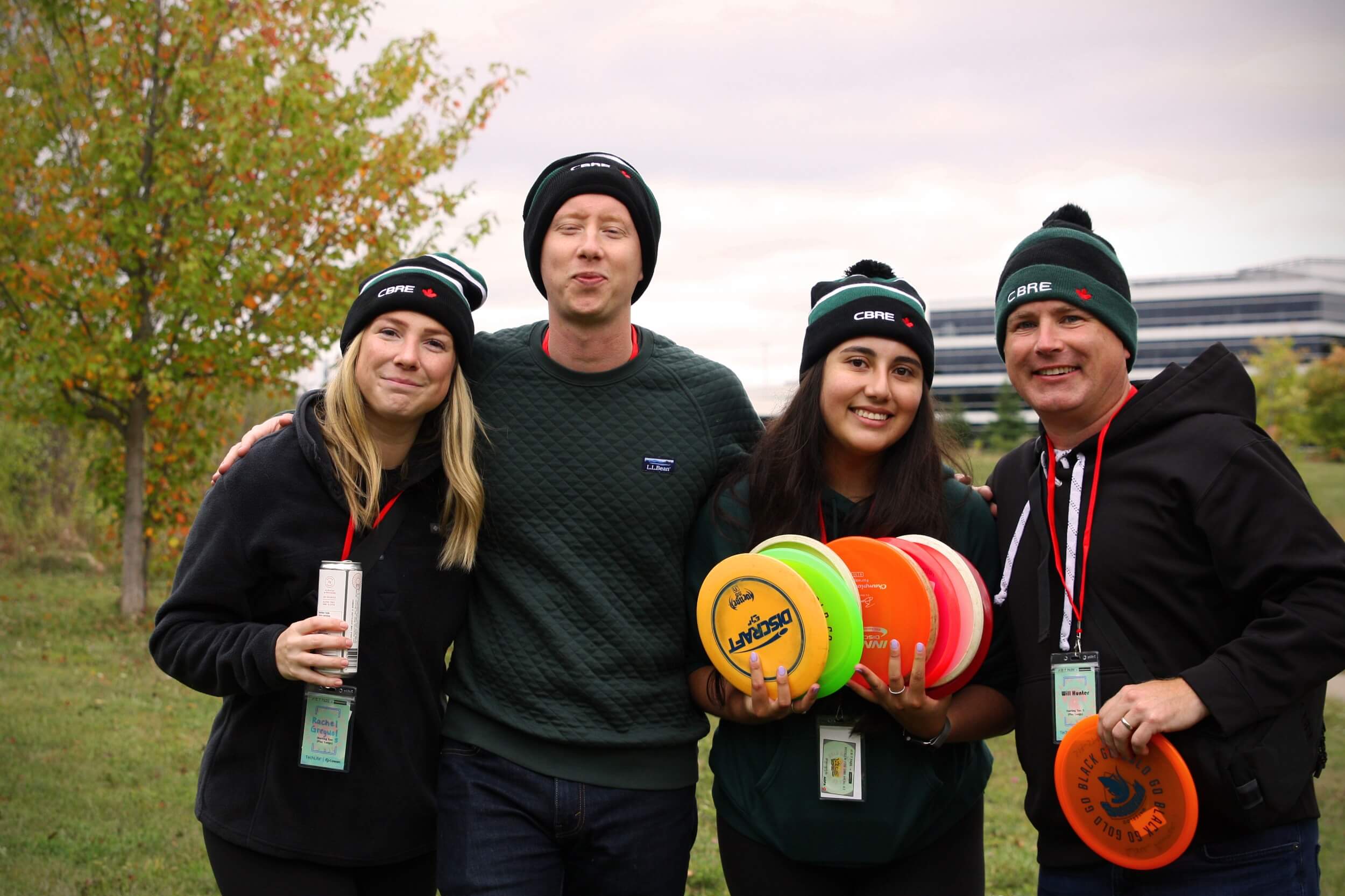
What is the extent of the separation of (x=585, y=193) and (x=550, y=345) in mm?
516

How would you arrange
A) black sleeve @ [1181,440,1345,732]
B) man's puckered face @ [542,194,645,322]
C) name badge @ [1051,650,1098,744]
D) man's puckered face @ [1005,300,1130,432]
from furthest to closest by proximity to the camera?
man's puckered face @ [542,194,645,322], man's puckered face @ [1005,300,1130,432], name badge @ [1051,650,1098,744], black sleeve @ [1181,440,1345,732]

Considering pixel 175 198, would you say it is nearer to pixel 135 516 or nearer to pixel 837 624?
pixel 135 516

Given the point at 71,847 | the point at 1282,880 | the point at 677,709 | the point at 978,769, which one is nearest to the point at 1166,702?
the point at 1282,880

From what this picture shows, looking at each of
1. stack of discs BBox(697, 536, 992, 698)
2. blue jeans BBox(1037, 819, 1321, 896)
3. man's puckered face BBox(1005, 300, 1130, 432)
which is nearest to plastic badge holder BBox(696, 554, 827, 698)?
stack of discs BBox(697, 536, 992, 698)

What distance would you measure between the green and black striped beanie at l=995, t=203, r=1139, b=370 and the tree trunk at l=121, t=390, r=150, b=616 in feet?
37.5

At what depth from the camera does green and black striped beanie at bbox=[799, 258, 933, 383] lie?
11.1 feet

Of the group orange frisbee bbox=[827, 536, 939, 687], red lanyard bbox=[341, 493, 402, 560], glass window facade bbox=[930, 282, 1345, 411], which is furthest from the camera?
glass window facade bbox=[930, 282, 1345, 411]

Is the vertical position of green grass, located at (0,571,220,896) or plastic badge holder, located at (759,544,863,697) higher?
plastic badge holder, located at (759,544,863,697)

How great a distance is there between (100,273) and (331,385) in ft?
32.0

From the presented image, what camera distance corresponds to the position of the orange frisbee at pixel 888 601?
3.02 m

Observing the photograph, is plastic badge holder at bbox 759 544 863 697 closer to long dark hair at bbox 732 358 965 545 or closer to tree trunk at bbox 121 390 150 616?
long dark hair at bbox 732 358 965 545

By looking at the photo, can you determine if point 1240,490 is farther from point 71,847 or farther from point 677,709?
point 71,847

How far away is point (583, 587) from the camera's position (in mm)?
3361

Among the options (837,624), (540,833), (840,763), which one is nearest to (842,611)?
(837,624)
